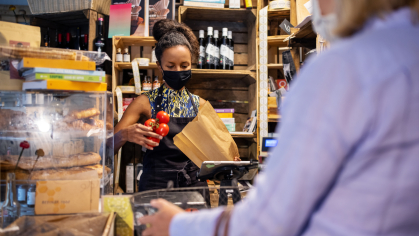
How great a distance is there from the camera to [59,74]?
118 centimetres

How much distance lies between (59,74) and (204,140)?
90 cm

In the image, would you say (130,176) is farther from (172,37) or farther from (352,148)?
(352,148)

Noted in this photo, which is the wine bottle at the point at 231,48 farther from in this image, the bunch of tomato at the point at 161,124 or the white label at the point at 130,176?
the bunch of tomato at the point at 161,124

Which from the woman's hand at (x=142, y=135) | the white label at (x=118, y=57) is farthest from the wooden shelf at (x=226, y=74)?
the woman's hand at (x=142, y=135)

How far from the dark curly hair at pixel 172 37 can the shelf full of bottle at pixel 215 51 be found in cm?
104

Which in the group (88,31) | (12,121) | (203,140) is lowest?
(203,140)

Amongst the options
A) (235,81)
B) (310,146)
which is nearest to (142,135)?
(310,146)

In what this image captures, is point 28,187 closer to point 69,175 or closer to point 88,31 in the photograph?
point 69,175

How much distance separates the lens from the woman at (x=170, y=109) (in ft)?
7.03

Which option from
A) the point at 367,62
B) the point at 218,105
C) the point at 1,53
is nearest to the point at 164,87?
the point at 1,53

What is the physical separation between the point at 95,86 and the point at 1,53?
0.37 meters

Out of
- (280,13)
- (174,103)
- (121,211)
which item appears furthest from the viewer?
(280,13)

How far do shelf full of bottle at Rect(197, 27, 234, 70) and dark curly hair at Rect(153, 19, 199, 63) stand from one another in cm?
104

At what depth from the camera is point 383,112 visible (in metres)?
0.46
